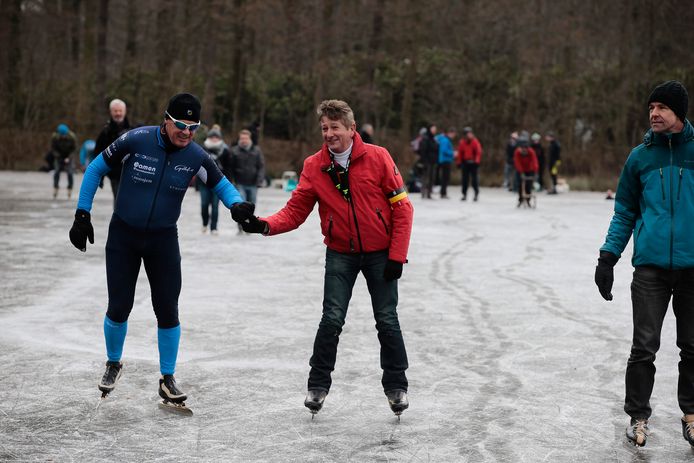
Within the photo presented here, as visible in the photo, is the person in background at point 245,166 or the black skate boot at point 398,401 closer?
the black skate boot at point 398,401

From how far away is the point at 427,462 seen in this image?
14.8 ft

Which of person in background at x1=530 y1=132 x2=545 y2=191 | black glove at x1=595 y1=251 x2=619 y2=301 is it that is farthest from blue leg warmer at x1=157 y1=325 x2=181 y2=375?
person in background at x1=530 y1=132 x2=545 y2=191

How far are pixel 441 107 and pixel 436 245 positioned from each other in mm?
19087

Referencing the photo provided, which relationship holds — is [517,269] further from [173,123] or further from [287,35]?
[287,35]

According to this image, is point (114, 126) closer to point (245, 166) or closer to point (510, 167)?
point (245, 166)

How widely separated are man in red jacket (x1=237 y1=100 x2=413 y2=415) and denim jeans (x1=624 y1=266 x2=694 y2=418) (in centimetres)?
114

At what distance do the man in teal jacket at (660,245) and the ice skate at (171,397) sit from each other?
7.23ft

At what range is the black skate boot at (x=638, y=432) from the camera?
4.77m

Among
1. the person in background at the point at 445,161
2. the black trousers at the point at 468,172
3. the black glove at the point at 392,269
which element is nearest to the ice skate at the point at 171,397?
the black glove at the point at 392,269

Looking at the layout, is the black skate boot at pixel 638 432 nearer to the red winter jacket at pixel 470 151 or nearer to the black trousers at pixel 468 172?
the black trousers at pixel 468 172

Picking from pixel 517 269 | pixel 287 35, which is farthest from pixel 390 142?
pixel 517 269

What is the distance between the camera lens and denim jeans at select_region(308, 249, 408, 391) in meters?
5.18

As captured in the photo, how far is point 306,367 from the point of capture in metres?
6.39

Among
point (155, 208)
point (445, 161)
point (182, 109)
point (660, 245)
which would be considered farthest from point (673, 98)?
point (445, 161)
